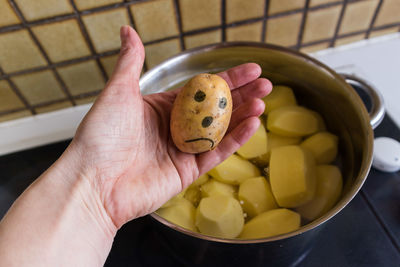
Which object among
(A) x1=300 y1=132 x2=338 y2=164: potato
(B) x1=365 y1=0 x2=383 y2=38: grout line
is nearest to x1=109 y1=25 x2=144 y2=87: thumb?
(A) x1=300 y1=132 x2=338 y2=164: potato

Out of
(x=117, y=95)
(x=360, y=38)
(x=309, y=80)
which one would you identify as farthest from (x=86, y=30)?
(x=360, y=38)

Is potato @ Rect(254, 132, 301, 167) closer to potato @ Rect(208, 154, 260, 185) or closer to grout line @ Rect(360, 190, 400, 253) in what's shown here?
potato @ Rect(208, 154, 260, 185)

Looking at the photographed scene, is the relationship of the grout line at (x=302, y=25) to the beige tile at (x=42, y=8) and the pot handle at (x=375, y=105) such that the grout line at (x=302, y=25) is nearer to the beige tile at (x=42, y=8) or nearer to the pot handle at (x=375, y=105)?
the pot handle at (x=375, y=105)

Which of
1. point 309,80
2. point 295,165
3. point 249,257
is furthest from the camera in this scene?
point 309,80

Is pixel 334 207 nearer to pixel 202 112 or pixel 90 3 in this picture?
pixel 202 112

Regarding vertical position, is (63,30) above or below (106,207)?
above

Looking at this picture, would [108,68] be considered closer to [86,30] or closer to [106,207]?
[86,30]

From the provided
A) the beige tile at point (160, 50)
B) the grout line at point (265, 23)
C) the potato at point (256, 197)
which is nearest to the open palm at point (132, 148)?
the potato at point (256, 197)
